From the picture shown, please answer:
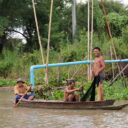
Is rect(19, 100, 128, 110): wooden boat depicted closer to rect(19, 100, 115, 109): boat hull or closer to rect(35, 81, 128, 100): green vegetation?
rect(19, 100, 115, 109): boat hull

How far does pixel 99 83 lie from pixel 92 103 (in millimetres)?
579

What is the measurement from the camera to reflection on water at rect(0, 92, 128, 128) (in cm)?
888

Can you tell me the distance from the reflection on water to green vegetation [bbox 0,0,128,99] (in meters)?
2.85

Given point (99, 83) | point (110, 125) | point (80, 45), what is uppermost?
point (80, 45)

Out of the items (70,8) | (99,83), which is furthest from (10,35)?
(99,83)

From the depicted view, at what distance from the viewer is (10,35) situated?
2528 centimetres

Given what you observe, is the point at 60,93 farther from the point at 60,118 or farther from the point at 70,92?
the point at 60,118

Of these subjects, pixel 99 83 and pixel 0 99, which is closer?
pixel 99 83

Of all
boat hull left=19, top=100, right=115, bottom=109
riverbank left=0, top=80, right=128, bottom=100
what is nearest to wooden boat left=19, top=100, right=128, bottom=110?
boat hull left=19, top=100, right=115, bottom=109

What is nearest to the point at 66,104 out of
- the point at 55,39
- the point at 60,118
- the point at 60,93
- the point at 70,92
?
the point at 70,92

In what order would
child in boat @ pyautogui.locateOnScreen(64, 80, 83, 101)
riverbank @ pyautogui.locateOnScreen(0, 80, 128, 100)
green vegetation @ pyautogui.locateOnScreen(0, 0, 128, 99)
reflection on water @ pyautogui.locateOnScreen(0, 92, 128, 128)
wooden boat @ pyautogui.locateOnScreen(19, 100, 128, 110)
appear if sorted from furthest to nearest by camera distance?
green vegetation @ pyautogui.locateOnScreen(0, 0, 128, 99), riverbank @ pyautogui.locateOnScreen(0, 80, 128, 100), child in boat @ pyautogui.locateOnScreen(64, 80, 83, 101), wooden boat @ pyautogui.locateOnScreen(19, 100, 128, 110), reflection on water @ pyautogui.locateOnScreen(0, 92, 128, 128)

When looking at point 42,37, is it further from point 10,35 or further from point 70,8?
point 70,8

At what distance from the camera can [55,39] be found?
2445cm

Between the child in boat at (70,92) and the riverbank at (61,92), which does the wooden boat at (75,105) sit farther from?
the riverbank at (61,92)
